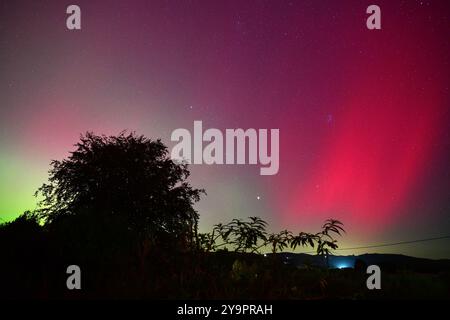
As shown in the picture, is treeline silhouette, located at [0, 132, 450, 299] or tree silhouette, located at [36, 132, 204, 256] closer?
treeline silhouette, located at [0, 132, 450, 299]

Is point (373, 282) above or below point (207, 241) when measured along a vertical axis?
below

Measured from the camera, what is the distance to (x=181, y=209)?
2864 centimetres

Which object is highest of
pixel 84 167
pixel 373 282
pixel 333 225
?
pixel 84 167

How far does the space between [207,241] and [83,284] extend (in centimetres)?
216

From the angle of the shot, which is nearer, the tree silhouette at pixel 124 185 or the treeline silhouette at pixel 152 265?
the treeline silhouette at pixel 152 265

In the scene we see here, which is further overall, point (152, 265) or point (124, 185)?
point (124, 185)

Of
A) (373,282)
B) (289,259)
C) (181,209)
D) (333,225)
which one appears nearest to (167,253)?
(289,259)

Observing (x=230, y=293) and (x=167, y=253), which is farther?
(x=167, y=253)

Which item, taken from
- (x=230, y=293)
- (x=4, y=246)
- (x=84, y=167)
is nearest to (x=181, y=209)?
(x=84, y=167)

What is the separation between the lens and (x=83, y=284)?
22.9 ft

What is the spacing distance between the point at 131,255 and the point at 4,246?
2.54 meters

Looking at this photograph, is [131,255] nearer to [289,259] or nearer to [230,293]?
[230,293]
